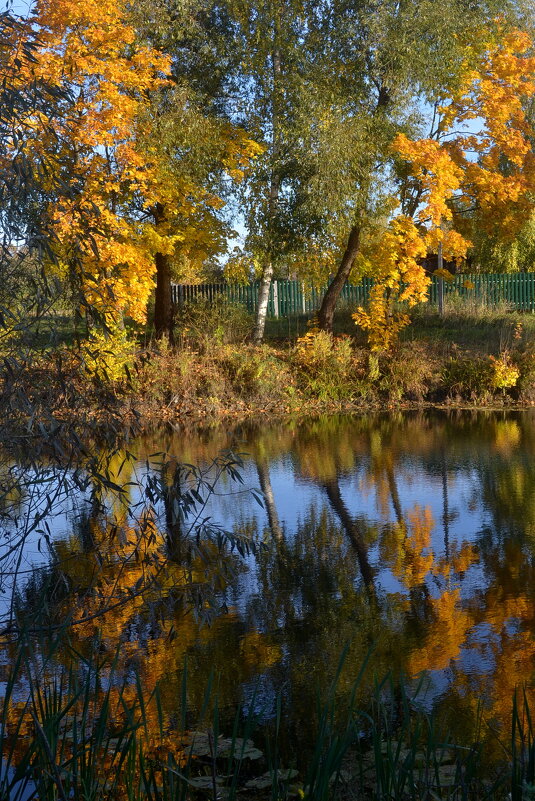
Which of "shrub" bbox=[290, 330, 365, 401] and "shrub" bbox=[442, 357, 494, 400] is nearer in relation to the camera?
"shrub" bbox=[442, 357, 494, 400]

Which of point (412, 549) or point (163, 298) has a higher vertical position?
point (163, 298)

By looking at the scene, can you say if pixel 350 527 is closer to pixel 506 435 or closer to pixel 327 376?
pixel 506 435

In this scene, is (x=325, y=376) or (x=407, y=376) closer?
(x=407, y=376)

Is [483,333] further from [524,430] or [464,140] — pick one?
[524,430]

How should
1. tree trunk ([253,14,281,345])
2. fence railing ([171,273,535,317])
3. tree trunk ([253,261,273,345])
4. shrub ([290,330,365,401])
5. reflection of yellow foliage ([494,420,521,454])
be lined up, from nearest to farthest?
reflection of yellow foliage ([494,420,521,454]) → shrub ([290,330,365,401]) → tree trunk ([253,14,281,345]) → tree trunk ([253,261,273,345]) → fence railing ([171,273,535,317])

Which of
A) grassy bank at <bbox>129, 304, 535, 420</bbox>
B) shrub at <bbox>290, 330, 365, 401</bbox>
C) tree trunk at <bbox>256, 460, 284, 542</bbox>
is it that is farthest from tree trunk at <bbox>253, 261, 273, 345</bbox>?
tree trunk at <bbox>256, 460, 284, 542</bbox>

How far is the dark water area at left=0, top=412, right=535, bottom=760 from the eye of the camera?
5887 millimetres

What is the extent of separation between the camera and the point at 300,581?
8.52 m

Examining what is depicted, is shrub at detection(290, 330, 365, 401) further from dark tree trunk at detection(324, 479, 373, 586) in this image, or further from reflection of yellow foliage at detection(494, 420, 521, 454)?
dark tree trunk at detection(324, 479, 373, 586)

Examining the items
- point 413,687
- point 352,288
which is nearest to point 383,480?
point 413,687

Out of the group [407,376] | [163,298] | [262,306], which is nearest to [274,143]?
[262,306]

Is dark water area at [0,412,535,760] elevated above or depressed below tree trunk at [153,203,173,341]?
below

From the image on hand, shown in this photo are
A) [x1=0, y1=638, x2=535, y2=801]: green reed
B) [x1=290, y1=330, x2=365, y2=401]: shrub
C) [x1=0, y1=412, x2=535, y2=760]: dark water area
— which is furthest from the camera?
[x1=290, y1=330, x2=365, y2=401]: shrub

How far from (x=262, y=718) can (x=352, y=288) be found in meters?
27.7
